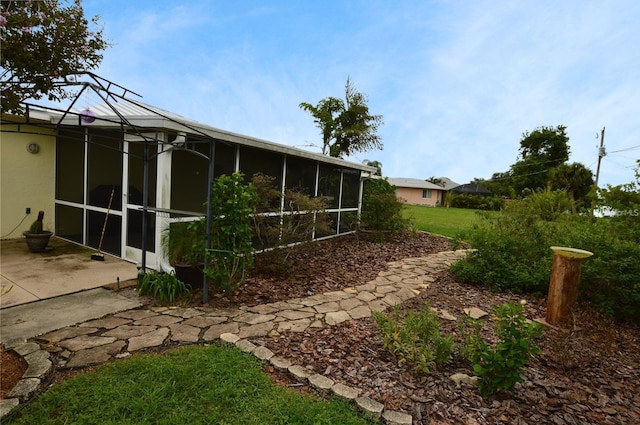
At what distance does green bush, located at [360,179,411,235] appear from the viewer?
9.29 m

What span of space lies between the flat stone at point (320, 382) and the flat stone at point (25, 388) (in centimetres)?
188

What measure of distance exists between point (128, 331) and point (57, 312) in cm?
99

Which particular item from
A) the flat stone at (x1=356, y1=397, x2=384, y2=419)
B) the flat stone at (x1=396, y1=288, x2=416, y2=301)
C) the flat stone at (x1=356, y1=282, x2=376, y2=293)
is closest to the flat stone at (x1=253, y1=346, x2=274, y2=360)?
the flat stone at (x1=356, y1=397, x2=384, y2=419)

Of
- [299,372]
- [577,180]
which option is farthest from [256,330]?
[577,180]

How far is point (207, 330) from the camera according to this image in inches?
125

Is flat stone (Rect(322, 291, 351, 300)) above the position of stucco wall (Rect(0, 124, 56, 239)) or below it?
below

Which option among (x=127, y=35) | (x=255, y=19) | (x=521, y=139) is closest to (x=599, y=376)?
(x=127, y=35)

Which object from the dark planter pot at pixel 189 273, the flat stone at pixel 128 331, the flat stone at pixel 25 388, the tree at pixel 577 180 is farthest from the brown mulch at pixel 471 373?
the tree at pixel 577 180

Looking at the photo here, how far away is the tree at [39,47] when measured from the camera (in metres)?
2.92

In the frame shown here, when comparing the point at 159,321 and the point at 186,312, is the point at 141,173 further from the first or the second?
the point at 159,321

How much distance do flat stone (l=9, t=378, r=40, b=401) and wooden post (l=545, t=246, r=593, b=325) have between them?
5179 millimetres

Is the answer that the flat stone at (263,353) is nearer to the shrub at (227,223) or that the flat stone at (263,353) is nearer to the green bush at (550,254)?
the shrub at (227,223)

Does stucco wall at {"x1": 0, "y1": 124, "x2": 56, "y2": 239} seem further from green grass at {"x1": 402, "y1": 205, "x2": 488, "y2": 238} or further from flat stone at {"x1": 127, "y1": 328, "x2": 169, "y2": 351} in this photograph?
green grass at {"x1": 402, "y1": 205, "x2": 488, "y2": 238}

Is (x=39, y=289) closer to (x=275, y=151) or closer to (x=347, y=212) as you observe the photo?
(x=275, y=151)
